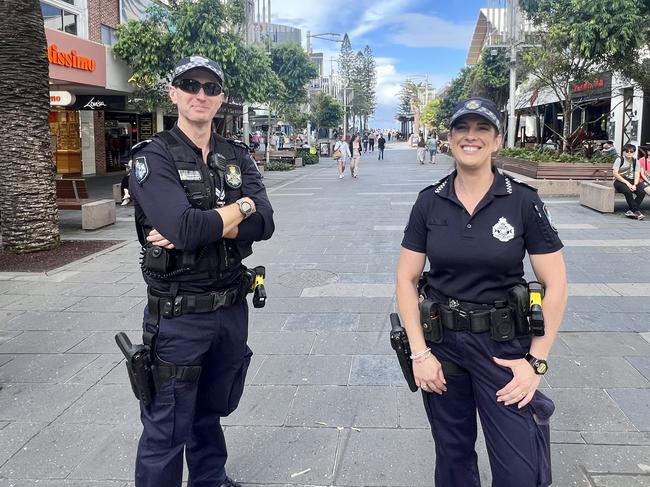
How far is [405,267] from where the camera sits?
92.8 inches

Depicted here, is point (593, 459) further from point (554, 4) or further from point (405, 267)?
point (554, 4)

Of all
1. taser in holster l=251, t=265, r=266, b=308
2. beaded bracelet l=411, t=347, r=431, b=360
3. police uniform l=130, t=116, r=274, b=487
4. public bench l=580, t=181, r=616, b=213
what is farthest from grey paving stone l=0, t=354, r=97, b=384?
public bench l=580, t=181, r=616, b=213

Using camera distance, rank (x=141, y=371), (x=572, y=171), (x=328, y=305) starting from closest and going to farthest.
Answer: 1. (x=141, y=371)
2. (x=328, y=305)
3. (x=572, y=171)

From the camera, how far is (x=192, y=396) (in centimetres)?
240

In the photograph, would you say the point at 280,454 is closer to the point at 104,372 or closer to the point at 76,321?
the point at 104,372

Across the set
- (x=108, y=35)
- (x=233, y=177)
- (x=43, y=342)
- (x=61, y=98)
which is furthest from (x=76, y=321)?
(x=108, y=35)

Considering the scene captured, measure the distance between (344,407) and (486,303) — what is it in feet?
5.83

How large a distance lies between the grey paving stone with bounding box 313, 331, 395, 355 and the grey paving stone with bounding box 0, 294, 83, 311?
2.78m

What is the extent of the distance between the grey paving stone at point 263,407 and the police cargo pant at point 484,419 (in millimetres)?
1428

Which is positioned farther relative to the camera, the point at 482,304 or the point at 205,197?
the point at 205,197

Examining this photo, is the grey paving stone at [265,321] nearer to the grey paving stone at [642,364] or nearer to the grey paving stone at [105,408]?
the grey paving stone at [105,408]

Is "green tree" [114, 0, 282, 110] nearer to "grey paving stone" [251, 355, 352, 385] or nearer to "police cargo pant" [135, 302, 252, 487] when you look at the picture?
"grey paving stone" [251, 355, 352, 385]

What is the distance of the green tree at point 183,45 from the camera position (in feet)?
56.4

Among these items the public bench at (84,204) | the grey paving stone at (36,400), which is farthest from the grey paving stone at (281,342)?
the public bench at (84,204)
